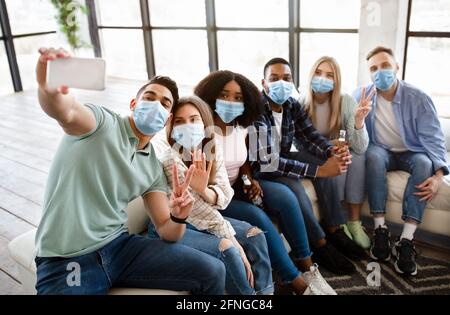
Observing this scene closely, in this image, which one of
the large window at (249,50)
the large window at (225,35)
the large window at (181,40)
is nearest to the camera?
the large window at (225,35)

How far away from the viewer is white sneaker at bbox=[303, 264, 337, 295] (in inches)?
75.0

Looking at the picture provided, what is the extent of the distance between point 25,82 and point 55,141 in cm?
306

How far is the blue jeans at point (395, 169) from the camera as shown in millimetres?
2234

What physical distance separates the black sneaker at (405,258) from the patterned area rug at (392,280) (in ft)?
0.12

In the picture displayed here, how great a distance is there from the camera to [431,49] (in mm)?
3646

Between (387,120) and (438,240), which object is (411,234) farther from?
(387,120)

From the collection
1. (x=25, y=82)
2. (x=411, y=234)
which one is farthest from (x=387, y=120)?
(x=25, y=82)

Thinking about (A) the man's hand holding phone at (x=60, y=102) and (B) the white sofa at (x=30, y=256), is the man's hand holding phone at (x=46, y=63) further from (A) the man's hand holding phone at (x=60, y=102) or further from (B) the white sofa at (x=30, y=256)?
(B) the white sofa at (x=30, y=256)

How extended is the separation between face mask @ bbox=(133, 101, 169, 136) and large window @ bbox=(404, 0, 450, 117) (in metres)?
2.69

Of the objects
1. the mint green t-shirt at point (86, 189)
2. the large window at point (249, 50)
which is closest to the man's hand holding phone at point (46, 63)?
the mint green t-shirt at point (86, 189)

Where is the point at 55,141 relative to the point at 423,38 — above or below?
below

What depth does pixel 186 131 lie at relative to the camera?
175 centimetres
